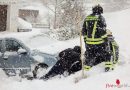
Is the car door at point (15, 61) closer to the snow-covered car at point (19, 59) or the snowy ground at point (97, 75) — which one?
the snow-covered car at point (19, 59)

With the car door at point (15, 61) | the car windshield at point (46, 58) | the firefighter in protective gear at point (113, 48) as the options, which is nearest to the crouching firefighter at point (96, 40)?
the firefighter in protective gear at point (113, 48)

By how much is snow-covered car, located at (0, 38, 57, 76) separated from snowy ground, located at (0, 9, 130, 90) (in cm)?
25

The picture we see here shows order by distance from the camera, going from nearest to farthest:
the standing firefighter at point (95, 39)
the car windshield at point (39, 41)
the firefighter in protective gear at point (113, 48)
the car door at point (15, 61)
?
the standing firefighter at point (95, 39) → the firefighter in protective gear at point (113, 48) → the car door at point (15, 61) → the car windshield at point (39, 41)

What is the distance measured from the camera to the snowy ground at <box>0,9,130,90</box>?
678 centimetres

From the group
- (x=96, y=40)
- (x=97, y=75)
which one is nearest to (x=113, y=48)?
(x=96, y=40)

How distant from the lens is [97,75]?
7.29 meters

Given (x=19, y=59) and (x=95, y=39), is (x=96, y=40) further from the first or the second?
(x=19, y=59)

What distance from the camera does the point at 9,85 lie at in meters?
7.48

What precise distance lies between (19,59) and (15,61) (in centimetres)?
9

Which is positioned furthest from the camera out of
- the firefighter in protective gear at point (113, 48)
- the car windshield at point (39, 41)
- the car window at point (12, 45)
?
the car windshield at point (39, 41)

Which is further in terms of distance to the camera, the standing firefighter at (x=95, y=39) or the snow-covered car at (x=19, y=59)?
the snow-covered car at (x=19, y=59)

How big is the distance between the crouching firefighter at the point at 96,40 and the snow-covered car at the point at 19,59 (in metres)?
1.05

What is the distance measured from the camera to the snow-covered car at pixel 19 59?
8.45 metres

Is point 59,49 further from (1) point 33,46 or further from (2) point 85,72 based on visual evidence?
(2) point 85,72
